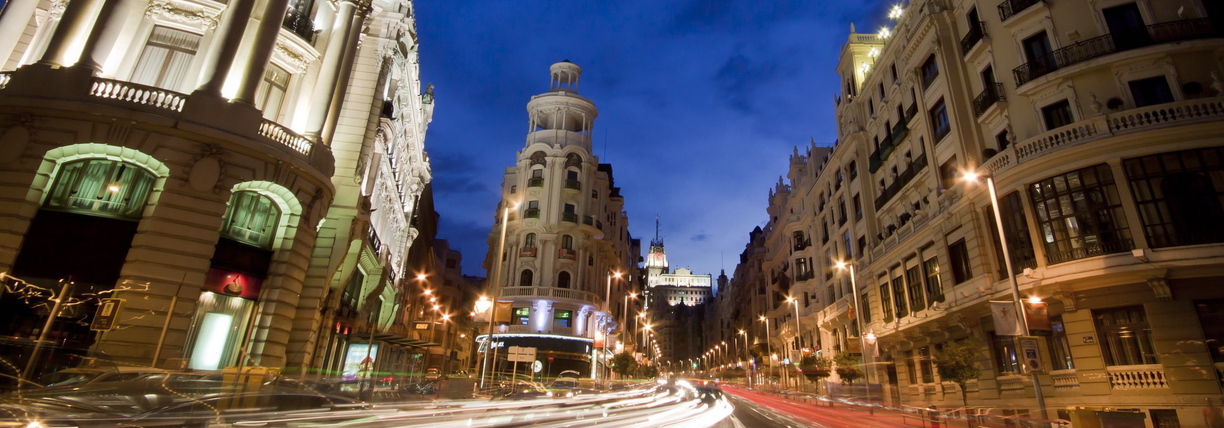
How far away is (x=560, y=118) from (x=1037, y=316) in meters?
51.6

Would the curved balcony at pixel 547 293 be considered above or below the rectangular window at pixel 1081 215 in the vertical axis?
above

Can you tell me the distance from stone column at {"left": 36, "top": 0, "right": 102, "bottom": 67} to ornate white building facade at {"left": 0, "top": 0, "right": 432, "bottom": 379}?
44mm

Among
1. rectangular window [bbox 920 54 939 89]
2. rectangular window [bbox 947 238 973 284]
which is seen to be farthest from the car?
rectangular window [bbox 920 54 939 89]

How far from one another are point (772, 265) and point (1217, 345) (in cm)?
5091

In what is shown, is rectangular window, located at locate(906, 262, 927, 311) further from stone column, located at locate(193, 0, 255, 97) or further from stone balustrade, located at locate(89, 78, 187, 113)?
stone balustrade, located at locate(89, 78, 187, 113)

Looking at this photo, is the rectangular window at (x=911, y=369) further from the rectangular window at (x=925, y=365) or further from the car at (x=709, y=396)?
the car at (x=709, y=396)

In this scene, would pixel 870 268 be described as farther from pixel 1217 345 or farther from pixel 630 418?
pixel 630 418

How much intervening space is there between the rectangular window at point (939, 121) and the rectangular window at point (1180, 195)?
9.08 meters

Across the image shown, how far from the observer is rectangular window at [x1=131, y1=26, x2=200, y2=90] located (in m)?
18.7

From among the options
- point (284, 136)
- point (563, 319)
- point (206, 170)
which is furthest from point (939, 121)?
point (563, 319)

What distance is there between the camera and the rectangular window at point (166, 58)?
18.7 metres

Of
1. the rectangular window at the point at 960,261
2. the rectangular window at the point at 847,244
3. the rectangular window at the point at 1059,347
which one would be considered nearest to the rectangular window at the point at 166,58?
the rectangular window at the point at 960,261

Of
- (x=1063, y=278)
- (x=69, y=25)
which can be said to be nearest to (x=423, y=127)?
(x=69, y=25)

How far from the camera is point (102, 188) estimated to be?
54.6ft
